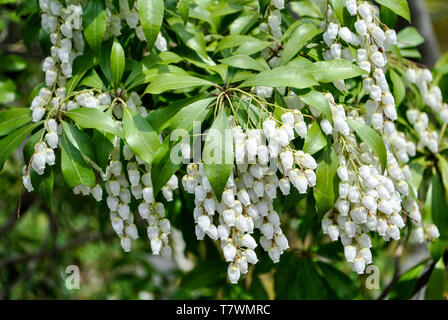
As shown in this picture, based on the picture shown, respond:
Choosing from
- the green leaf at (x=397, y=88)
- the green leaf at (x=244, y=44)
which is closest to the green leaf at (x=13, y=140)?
the green leaf at (x=244, y=44)

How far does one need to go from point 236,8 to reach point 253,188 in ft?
2.68

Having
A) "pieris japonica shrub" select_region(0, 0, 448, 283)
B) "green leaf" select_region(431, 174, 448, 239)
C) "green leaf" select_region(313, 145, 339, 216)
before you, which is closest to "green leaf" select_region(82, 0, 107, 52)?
"pieris japonica shrub" select_region(0, 0, 448, 283)

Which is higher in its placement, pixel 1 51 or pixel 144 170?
pixel 1 51

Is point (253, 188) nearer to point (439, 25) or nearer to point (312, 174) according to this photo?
point (312, 174)

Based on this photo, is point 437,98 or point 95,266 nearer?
point 437,98

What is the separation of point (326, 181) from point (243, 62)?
0.45m

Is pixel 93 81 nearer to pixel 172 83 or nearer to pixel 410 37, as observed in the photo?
pixel 172 83

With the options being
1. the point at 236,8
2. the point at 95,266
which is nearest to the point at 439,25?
the point at 95,266

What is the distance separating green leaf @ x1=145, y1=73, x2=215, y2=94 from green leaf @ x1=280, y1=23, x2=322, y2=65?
28 cm

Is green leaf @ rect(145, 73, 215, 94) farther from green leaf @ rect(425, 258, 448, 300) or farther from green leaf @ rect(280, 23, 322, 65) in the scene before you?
green leaf @ rect(425, 258, 448, 300)

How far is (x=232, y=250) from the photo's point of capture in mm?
1441

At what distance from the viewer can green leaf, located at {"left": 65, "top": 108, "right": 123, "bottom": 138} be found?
150 centimetres

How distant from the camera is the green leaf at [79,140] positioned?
5.09 feet

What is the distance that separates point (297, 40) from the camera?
167cm
